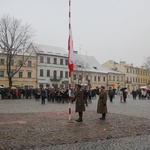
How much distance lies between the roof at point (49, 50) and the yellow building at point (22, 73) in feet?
10.1

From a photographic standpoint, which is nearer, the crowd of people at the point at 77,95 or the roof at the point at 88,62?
the crowd of people at the point at 77,95

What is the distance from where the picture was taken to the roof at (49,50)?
69275mm

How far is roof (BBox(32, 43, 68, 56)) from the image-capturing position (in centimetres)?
6928

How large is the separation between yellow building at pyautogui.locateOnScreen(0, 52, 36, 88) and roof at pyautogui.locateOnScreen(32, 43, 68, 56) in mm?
3069

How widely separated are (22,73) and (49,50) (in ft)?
34.7

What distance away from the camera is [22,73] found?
216ft

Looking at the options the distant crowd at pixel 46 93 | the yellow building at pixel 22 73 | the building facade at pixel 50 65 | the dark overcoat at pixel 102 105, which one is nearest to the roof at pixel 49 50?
the building facade at pixel 50 65

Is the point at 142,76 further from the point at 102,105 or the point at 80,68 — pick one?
the point at 102,105

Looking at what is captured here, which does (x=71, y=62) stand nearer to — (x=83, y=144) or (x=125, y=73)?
(x=83, y=144)

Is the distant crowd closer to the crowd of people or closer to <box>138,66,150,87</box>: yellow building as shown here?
the crowd of people

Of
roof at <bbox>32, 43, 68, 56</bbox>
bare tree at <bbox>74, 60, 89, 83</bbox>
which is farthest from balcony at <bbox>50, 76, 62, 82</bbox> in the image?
roof at <bbox>32, 43, 68, 56</bbox>

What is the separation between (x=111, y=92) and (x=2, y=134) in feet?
75.4

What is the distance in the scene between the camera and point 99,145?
26.2ft

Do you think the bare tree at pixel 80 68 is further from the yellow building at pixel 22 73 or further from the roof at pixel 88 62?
the yellow building at pixel 22 73
